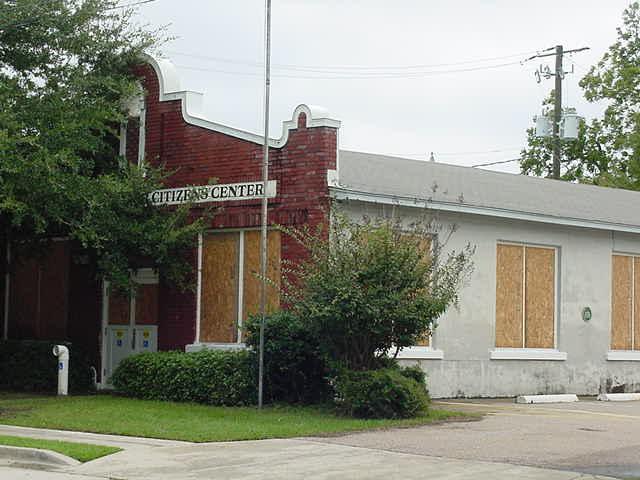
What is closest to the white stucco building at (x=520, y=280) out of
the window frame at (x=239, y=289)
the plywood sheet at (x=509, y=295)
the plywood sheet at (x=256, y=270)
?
the plywood sheet at (x=509, y=295)

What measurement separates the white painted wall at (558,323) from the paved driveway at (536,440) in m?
3.08

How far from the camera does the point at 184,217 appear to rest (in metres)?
22.7

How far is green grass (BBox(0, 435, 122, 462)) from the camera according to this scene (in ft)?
46.3

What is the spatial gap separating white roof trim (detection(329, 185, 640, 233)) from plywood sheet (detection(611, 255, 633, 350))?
0.92 m

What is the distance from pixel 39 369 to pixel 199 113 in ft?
20.3

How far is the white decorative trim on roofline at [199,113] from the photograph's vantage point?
69.4ft

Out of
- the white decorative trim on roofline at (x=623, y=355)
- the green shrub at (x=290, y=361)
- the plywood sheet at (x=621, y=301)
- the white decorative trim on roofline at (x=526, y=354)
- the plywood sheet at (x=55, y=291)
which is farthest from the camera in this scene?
the plywood sheet at (x=621, y=301)

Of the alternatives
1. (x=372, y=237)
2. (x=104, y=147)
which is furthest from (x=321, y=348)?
(x=104, y=147)

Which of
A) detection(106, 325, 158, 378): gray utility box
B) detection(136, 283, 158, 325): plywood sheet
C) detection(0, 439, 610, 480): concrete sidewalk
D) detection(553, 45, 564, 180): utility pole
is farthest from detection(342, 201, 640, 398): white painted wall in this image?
detection(553, 45, 564, 180): utility pole

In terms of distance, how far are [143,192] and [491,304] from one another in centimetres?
733

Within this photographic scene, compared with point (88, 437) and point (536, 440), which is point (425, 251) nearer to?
point (536, 440)

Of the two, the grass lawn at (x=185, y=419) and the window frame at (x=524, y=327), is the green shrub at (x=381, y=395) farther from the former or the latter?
the window frame at (x=524, y=327)

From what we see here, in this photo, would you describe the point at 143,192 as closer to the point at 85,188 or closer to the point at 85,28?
the point at 85,188

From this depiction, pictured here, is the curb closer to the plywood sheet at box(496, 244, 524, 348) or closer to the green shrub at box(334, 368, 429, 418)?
the green shrub at box(334, 368, 429, 418)
